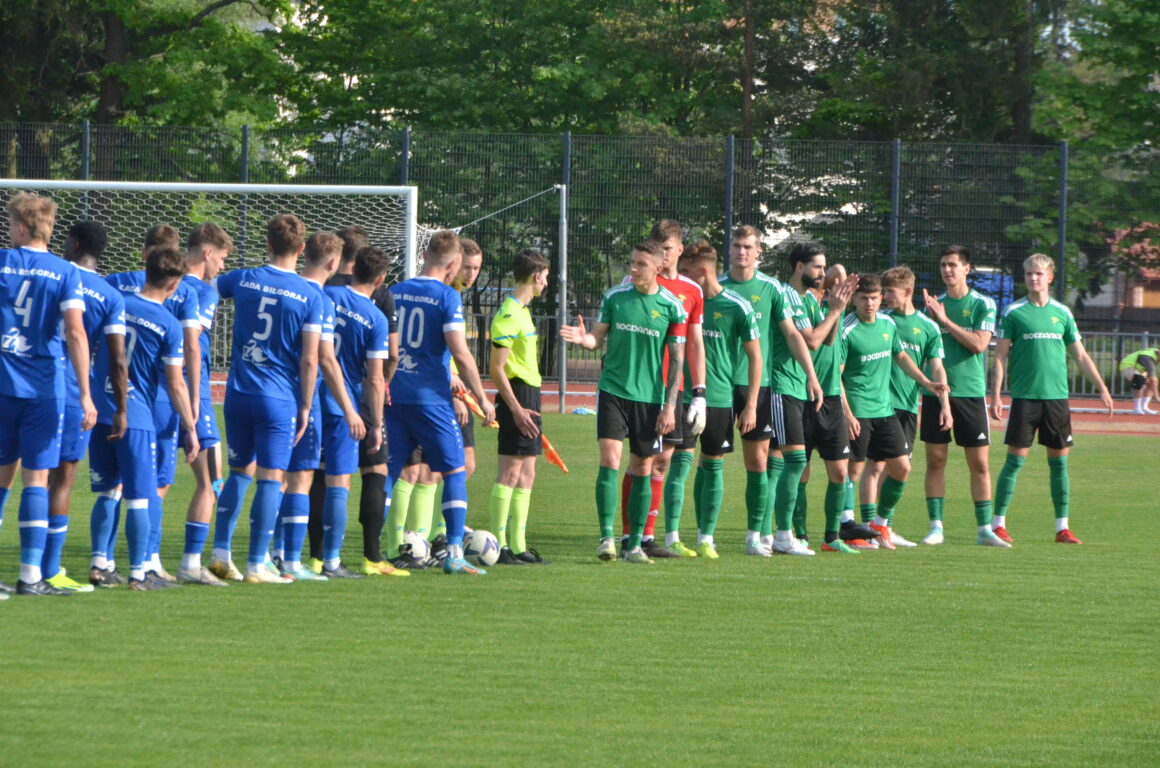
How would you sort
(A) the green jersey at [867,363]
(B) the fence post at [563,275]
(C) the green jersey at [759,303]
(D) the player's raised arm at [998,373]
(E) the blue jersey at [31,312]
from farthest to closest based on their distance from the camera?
(B) the fence post at [563,275] → (D) the player's raised arm at [998,373] → (A) the green jersey at [867,363] → (C) the green jersey at [759,303] → (E) the blue jersey at [31,312]

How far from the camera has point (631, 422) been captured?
9219 mm

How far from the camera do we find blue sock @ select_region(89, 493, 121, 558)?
7.91 meters

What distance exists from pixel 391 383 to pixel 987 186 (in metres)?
19.2

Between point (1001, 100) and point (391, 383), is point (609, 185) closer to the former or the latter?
point (1001, 100)

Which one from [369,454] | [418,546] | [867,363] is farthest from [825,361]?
[369,454]

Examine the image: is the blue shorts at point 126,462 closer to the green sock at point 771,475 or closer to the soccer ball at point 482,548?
the soccer ball at point 482,548

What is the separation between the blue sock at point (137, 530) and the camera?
7.73 meters

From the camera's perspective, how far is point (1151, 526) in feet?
39.6

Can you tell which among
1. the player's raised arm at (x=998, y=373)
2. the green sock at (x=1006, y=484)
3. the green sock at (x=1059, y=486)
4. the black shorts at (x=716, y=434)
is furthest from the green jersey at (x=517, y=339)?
the green sock at (x=1059, y=486)

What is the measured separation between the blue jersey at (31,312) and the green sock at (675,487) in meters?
3.87

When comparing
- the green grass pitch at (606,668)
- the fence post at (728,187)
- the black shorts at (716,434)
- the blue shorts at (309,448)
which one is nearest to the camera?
the green grass pitch at (606,668)

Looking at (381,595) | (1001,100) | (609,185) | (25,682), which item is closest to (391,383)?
(381,595)

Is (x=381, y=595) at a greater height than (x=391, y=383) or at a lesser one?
lesser

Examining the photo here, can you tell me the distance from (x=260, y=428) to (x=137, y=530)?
78 cm
